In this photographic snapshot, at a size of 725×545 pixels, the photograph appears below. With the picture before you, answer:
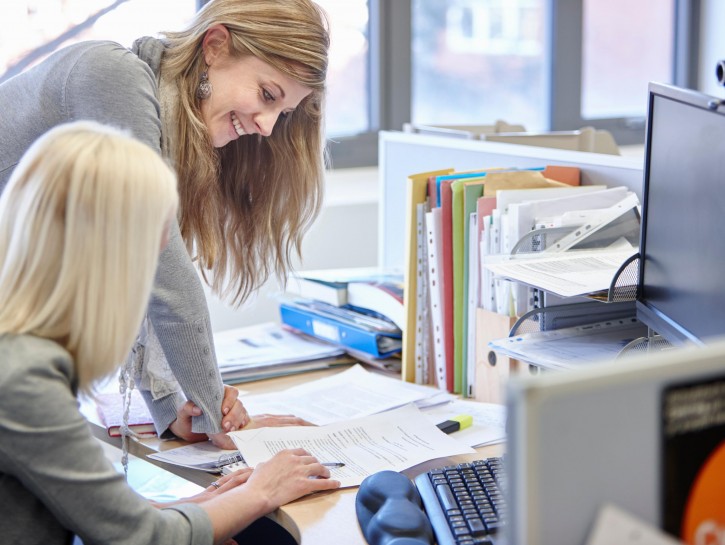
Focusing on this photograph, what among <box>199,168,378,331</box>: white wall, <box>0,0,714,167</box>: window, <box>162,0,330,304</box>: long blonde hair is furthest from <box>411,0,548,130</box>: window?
<box>162,0,330,304</box>: long blonde hair

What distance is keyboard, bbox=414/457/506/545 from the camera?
41.2 inches

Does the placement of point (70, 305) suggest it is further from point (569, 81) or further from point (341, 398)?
point (569, 81)

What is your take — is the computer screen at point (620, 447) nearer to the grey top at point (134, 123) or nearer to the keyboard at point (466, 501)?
the keyboard at point (466, 501)

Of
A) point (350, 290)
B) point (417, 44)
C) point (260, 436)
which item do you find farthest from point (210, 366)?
point (417, 44)

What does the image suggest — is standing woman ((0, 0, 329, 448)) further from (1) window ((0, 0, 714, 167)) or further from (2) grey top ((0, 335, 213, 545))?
(1) window ((0, 0, 714, 167))

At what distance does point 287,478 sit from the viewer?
124cm

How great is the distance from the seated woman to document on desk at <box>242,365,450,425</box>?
55cm

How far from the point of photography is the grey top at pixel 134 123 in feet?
4.51

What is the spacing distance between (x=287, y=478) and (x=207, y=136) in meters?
0.63

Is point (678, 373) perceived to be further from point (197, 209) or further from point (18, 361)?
point (197, 209)

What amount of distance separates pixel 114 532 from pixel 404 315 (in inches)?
33.1

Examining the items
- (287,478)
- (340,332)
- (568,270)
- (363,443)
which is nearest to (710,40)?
(340,332)

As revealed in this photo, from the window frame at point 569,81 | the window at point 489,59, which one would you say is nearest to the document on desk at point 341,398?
the window at point 489,59

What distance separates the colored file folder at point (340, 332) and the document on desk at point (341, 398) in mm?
70
